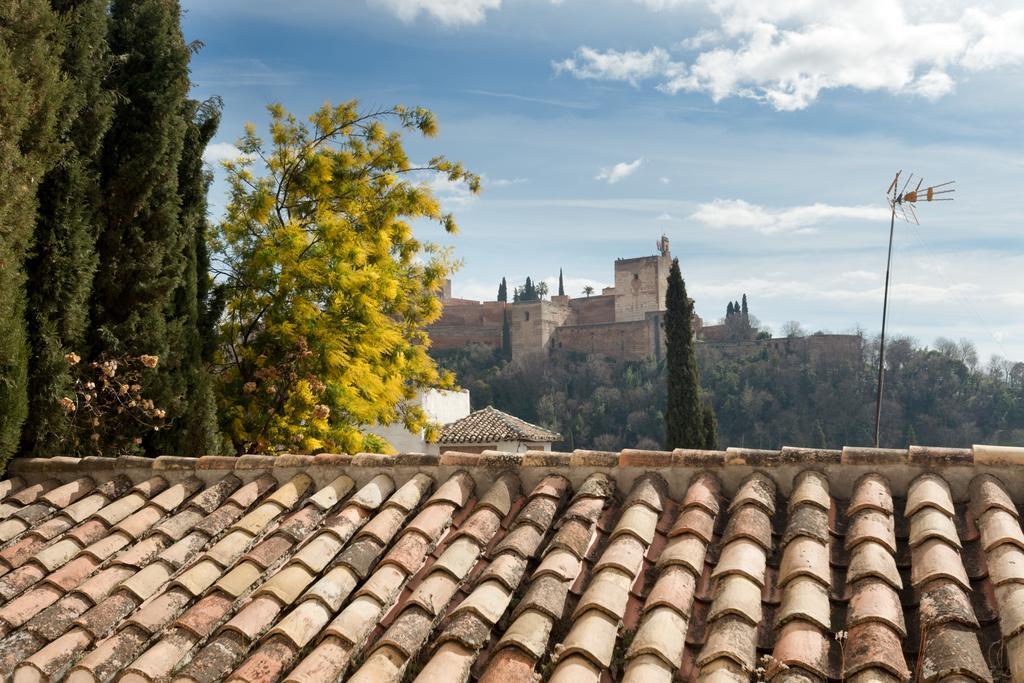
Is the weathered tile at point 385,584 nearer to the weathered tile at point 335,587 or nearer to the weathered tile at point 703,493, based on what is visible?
the weathered tile at point 335,587

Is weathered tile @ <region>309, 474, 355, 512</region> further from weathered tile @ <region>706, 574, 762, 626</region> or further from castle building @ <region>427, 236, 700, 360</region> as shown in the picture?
castle building @ <region>427, 236, 700, 360</region>

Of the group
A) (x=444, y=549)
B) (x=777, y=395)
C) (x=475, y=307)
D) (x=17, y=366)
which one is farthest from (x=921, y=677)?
(x=475, y=307)

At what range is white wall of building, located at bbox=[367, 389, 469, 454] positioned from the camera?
740 inches

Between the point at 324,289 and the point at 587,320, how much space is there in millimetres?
66040

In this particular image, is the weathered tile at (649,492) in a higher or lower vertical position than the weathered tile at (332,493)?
higher

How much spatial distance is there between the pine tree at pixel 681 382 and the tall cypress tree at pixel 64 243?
1016 inches

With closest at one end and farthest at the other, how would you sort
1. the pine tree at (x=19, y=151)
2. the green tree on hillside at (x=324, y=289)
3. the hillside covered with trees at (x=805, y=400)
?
the pine tree at (x=19, y=151) → the green tree on hillside at (x=324, y=289) → the hillside covered with trees at (x=805, y=400)

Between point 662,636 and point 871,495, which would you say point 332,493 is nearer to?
point 662,636

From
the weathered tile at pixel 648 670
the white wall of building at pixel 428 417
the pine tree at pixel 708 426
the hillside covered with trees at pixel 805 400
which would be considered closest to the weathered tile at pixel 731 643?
the weathered tile at pixel 648 670

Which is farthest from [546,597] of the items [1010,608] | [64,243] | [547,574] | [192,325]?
[192,325]

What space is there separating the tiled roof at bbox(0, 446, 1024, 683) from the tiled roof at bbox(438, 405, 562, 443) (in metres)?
19.5

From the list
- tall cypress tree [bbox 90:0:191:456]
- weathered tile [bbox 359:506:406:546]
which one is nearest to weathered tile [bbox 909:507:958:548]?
weathered tile [bbox 359:506:406:546]

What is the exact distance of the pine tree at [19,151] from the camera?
5.13 metres

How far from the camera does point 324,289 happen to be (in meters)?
11.4
